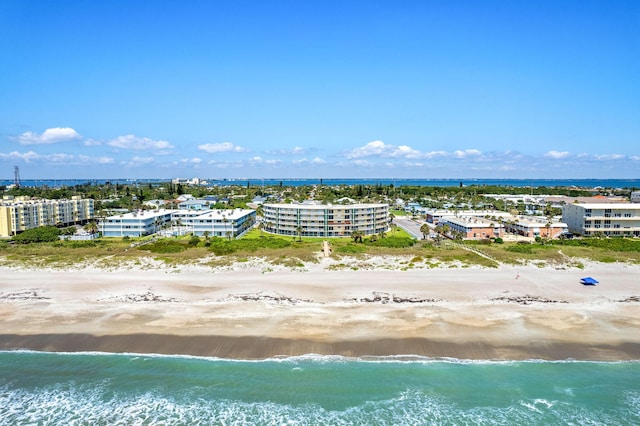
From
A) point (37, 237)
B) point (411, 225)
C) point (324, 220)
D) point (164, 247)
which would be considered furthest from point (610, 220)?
point (37, 237)

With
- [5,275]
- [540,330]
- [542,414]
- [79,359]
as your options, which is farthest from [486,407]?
[5,275]

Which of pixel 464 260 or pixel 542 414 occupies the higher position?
pixel 464 260

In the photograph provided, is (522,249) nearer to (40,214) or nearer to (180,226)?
(180,226)

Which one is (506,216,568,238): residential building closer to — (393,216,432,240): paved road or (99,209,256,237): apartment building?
(393,216,432,240): paved road

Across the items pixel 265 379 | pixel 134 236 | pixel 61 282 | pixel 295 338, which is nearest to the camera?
pixel 265 379

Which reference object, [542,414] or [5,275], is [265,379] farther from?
[5,275]
